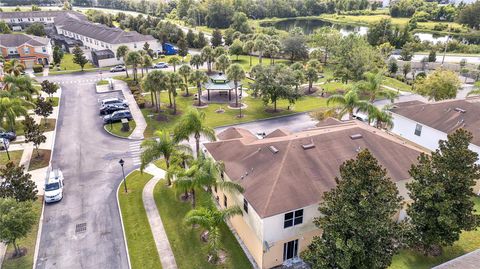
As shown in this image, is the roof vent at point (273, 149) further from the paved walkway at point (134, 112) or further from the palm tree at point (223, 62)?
the palm tree at point (223, 62)

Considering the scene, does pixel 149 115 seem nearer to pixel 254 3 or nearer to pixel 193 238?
pixel 193 238

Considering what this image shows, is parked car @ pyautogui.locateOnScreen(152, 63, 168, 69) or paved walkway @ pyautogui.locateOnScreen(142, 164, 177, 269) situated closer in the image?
paved walkway @ pyautogui.locateOnScreen(142, 164, 177, 269)

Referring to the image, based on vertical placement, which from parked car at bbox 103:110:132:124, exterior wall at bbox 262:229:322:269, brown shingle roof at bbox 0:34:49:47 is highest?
brown shingle roof at bbox 0:34:49:47

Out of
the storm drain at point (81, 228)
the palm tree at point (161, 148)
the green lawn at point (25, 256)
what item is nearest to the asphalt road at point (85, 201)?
the storm drain at point (81, 228)

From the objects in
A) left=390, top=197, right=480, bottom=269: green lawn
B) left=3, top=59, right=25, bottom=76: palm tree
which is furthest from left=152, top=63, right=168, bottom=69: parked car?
left=390, top=197, right=480, bottom=269: green lawn

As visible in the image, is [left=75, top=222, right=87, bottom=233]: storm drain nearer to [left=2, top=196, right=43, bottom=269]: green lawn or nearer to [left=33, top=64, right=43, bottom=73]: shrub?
[left=2, top=196, right=43, bottom=269]: green lawn

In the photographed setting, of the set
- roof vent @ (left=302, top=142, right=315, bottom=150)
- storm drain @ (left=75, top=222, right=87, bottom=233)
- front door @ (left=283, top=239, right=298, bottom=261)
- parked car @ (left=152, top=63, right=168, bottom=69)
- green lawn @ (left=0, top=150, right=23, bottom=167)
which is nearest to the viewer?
front door @ (left=283, top=239, right=298, bottom=261)
